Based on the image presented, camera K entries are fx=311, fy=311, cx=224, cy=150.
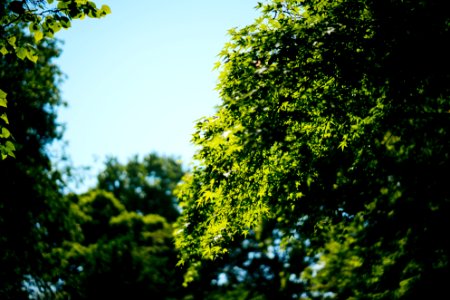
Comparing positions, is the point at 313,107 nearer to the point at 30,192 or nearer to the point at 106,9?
the point at 106,9

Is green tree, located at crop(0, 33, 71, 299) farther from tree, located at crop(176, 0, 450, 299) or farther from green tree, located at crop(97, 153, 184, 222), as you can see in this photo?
green tree, located at crop(97, 153, 184, 222)

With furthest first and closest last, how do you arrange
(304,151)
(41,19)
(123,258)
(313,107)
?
(123,258) → (304,151) → (313,107) → (41,19)

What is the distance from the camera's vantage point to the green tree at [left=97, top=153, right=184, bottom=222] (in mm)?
38344

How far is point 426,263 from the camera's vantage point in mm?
8680

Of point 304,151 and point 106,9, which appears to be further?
point 304,151

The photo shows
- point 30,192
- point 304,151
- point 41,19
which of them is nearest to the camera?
point 41,19

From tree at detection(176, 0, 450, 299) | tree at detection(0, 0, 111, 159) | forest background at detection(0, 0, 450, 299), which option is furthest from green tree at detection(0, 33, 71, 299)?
tree at detection(176, 0, 450, 299)

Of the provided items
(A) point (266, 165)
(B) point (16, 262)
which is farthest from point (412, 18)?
(B) point (16, 262)

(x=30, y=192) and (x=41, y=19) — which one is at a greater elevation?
(x=30, y=192)

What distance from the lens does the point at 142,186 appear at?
132 feet

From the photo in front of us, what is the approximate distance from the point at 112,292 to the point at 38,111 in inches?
568

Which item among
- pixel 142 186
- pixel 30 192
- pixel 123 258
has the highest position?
pixel 142 186

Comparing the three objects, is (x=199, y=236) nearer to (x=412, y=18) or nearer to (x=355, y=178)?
(x=355, y=178)

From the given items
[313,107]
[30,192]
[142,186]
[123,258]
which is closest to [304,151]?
[313,107]
